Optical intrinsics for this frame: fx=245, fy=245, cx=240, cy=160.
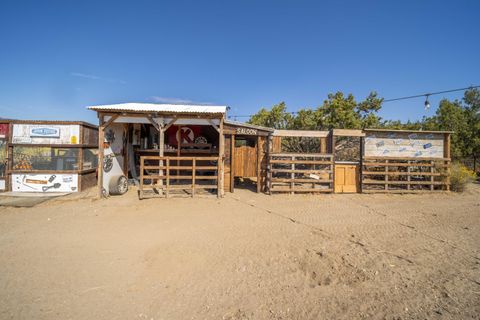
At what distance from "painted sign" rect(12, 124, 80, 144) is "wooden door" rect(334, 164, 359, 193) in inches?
404

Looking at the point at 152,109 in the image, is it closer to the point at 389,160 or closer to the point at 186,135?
the point at 186,135

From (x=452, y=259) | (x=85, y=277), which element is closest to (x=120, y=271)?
(x=85, y=277)

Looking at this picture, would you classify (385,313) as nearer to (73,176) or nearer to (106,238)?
(106,238)

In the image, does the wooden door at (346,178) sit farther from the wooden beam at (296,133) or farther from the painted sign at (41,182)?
the painted sign at (41,182)

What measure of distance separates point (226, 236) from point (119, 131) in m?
7.40

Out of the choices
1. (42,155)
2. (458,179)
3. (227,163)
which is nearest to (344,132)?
(227,163)

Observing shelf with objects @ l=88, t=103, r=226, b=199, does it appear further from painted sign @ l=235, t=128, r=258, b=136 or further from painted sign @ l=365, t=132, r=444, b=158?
painted sign @ l=365, t=132, r=444, b=158

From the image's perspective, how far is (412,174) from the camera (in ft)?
32.1

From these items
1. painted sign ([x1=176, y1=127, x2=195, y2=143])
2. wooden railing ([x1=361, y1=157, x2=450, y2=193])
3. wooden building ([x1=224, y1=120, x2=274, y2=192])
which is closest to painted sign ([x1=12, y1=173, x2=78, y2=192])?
painted sign ([x1=176, y1=127, x2=195, y2=143])

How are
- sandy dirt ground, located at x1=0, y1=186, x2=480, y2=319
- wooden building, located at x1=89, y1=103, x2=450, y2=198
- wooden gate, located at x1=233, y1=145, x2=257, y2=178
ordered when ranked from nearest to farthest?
sandy dirt ground, located at x1=0, y1=186, x2=480, y2=319
wooden building, located at x1=89, y1=103, x2=450, y2=198
wooden gate, located at x1=233, y1=145, x2=257, y2=178

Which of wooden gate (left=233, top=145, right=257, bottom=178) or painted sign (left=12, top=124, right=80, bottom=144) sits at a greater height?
painted sign (left=12, top=124, right=80, bottom=144)

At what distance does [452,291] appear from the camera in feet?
10.0

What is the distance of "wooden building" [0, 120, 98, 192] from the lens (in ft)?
29.9

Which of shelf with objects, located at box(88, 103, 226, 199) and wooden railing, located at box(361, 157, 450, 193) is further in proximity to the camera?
wooden railing, located at box(361, 157, 450, 193)
